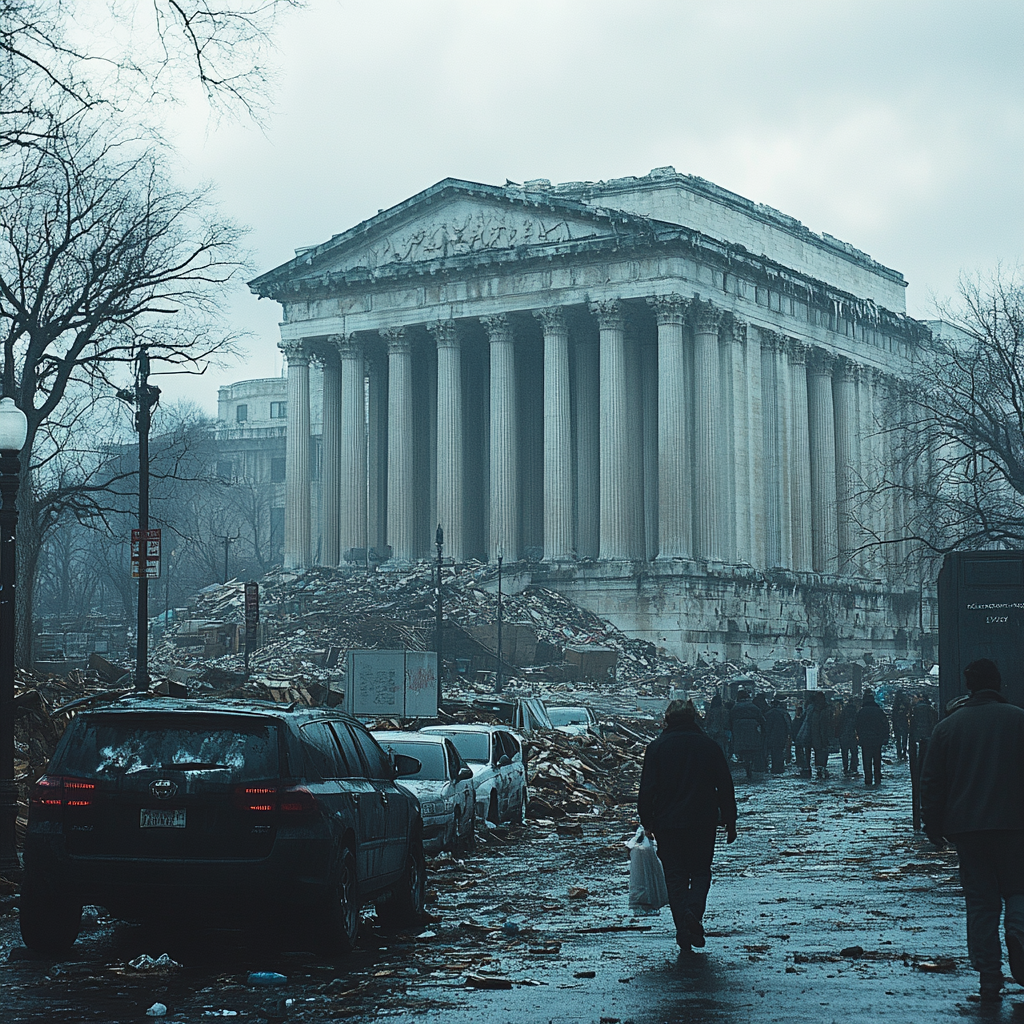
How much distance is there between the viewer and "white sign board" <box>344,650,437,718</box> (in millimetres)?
34250

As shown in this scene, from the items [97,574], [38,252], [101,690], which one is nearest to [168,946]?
[101,690]

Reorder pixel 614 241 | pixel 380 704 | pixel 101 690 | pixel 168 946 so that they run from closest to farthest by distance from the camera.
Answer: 1. pixel 168 946
2. pixel 101 690
3. pixel 380 704
4. pixel 614 241

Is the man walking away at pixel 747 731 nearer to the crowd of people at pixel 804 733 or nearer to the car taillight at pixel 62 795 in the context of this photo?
the crowd of people at pixel 804 733

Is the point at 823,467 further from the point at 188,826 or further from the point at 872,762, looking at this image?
the point at 188,826

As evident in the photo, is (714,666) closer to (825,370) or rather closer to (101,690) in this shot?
(825,370)

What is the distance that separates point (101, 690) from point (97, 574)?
68194 millimetres

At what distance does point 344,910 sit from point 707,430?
57.1m

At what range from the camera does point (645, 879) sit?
1205 cm

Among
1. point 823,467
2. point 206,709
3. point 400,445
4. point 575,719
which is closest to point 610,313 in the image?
point 400,445

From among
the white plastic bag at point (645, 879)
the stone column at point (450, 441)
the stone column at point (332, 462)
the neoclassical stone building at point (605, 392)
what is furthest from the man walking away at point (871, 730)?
the stone column at point (332, 462)

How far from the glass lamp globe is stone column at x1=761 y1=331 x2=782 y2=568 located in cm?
5874

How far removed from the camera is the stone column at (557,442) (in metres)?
67.4

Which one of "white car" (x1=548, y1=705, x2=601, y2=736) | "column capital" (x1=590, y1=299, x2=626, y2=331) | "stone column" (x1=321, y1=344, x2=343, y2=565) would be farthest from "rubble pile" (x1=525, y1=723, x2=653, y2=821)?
"stone column" (x1=321, y1=344, x2=343, y2=565)

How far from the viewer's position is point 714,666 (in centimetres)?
6444
